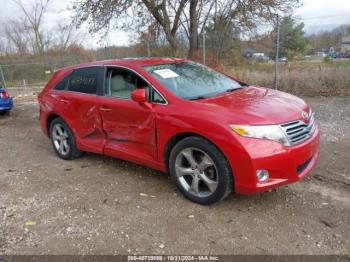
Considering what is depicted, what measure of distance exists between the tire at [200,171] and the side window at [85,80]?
174cm

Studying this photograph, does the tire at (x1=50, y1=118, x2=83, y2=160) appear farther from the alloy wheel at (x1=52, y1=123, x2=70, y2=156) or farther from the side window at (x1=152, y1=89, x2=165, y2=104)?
the side window at (x1=152, y1=89, x2=165, y2=104)

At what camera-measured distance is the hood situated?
3145mm

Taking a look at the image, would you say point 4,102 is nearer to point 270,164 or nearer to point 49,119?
point 49,119

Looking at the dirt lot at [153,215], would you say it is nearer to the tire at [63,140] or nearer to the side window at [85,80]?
the tire at [63,140]

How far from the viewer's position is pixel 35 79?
21703mm

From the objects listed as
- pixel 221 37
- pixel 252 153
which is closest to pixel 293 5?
pixel 221 37

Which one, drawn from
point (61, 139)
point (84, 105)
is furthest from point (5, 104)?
point (84, 105)

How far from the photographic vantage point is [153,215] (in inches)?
134

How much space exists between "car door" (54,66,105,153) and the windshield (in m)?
0.91

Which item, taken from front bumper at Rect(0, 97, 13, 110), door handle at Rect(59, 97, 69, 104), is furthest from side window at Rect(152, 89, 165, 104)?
front bumper at Rect(0, 97, 13, 110)

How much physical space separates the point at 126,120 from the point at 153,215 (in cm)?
126

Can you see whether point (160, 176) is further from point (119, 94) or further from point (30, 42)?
point (30, 42)

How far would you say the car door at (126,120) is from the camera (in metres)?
3.85

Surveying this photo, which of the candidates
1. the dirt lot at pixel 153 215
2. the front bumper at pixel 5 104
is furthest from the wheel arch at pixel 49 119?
the front bumper at pixel 5 104
